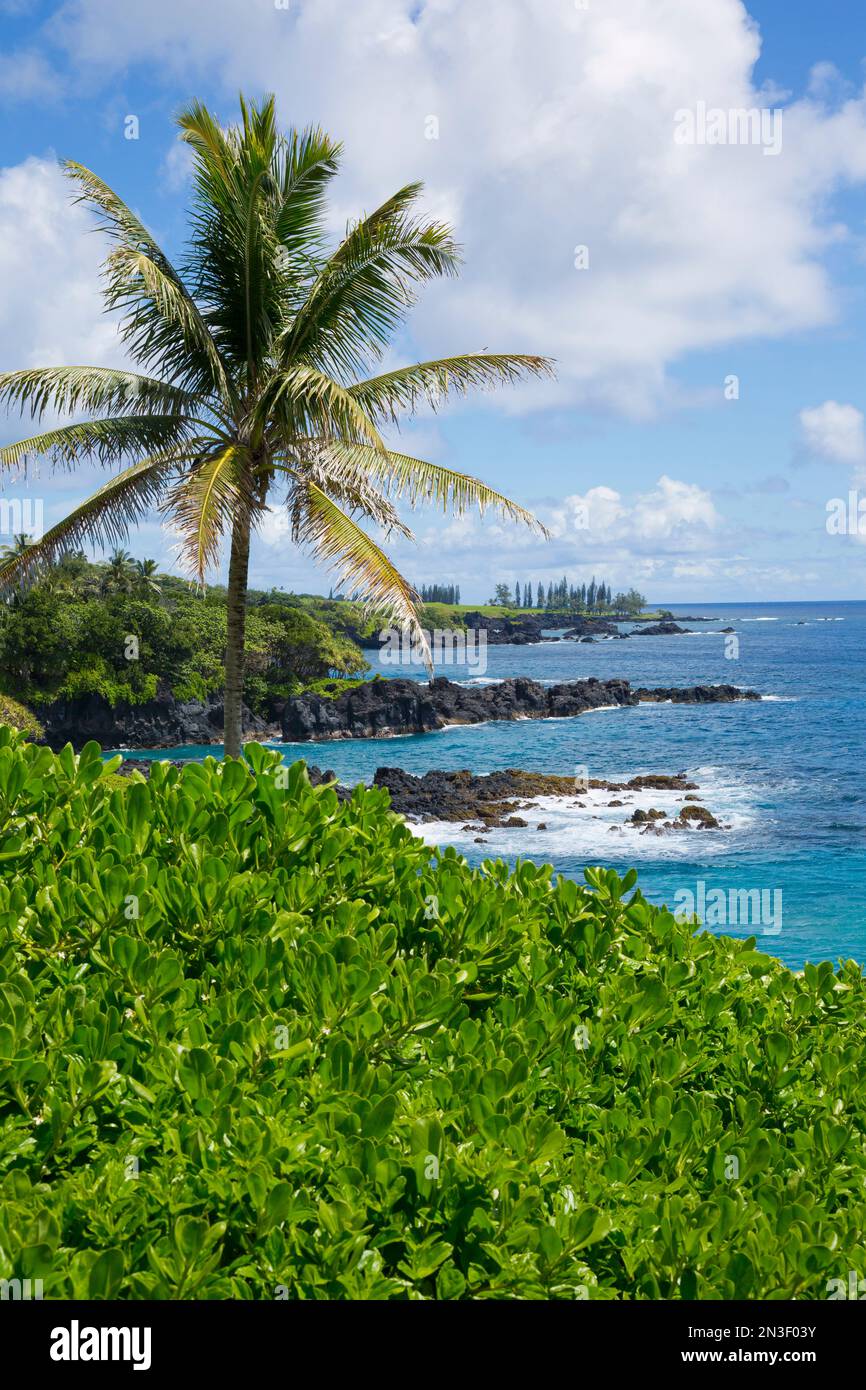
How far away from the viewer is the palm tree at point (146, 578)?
183ft

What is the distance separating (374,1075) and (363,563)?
10.6 metres

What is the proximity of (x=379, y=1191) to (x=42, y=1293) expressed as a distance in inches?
27.9

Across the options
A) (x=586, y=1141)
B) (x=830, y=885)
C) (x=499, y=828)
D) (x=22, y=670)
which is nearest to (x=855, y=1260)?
(x=586, y=1141)

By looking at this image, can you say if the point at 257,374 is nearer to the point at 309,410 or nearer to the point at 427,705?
the point at 309,410

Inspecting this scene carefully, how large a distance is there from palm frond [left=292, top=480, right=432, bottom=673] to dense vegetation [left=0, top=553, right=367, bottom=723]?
1395 inches

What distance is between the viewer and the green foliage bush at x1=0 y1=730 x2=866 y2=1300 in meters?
2.20

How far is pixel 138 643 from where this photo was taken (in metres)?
51.5

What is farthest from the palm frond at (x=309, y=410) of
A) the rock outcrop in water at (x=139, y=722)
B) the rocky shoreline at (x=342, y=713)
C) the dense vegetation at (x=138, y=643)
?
the rock outcrop in water at (x=139, y=722)

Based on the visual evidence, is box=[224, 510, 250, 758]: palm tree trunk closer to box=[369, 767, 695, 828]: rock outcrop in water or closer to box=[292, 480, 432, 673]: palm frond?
box=[292, 480, 432, 673]: palm frond

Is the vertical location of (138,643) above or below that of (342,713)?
above

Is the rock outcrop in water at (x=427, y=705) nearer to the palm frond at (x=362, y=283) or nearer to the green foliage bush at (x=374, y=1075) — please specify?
the palm frond at (x=362, y=283)

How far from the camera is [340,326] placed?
619 inches

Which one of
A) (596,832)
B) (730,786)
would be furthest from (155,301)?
(730,786)

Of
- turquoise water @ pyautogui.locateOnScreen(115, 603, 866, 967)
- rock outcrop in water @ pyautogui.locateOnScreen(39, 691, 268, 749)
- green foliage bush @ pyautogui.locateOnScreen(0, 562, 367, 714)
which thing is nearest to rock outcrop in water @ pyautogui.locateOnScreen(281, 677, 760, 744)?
turquoise water @ pyautogui.locateOnScreen(115, 603, 866, 967)
